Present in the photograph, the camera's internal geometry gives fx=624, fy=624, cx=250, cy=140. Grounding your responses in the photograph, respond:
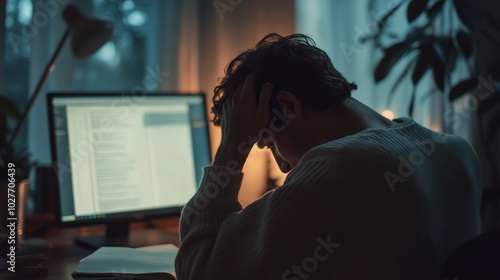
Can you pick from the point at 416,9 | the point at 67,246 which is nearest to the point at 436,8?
the point at 416,9

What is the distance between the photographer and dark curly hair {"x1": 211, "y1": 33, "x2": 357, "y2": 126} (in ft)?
3.60

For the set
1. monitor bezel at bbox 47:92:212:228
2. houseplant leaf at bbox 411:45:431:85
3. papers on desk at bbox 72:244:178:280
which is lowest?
papers on desk at bbox 72:244:178:280

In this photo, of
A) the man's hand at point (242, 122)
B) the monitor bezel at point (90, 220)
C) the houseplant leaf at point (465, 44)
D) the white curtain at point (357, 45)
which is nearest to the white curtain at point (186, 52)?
the white curtain at point (357, 45)

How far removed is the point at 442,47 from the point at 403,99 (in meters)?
0.36

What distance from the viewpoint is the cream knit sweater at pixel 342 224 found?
0.93m

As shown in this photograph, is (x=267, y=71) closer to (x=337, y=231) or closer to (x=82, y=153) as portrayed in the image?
(x=337, y=231)

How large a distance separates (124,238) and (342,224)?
0.85m

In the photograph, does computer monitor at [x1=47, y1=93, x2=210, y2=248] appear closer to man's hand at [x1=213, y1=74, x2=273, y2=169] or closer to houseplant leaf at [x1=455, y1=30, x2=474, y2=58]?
man's hand at [x1=213, y1=74, x2=273, y2=169]

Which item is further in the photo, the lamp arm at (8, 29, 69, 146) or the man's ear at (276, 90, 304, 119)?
the lamp arm at (8, 29, 69, 146)

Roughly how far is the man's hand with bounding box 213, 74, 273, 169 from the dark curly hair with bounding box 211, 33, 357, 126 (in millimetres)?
15

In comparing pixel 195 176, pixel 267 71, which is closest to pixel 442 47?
pixel 195 176

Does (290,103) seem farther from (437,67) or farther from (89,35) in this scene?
(437,67)

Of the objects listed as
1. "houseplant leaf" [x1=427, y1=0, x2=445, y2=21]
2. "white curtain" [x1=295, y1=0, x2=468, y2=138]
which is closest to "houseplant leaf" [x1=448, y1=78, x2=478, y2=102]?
"houseplant leaf" [x1=427, y1=0, x2=445, y2=21]

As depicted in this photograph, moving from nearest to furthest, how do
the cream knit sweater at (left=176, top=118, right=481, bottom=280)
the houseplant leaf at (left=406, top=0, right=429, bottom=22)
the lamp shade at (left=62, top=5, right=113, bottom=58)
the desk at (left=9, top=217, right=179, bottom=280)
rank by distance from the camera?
the cream knit sweater at (left=176, top=118, right=481, bottom=280) < the desk at (left=9, top=217, right=179, bottom=280) < the lamp shade at (left=62, top=5, right=113, bottom=58) < the houseplant leaf at (left=406, top=0, right=429, bottom=22)
